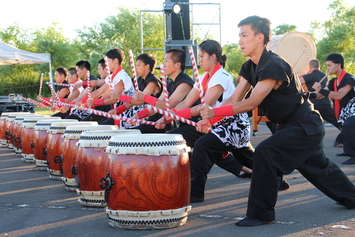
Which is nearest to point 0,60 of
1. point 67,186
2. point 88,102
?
point 88,102

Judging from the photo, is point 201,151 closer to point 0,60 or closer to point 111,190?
point 111,190

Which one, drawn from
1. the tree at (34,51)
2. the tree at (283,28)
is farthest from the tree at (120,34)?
the tree at (283,28)

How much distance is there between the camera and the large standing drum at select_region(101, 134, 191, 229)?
3.90 metres

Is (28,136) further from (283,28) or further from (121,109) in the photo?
(283,28)

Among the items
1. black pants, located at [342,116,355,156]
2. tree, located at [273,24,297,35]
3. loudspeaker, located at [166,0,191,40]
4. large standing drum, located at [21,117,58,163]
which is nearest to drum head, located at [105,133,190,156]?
black pants, located at [342,116,355,156]

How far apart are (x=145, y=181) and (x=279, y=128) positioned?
4.17 feet

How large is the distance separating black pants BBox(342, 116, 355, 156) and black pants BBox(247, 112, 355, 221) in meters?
3.54

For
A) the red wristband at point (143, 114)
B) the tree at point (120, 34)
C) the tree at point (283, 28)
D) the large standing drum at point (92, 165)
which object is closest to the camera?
the large standing drum at point (92, 165)

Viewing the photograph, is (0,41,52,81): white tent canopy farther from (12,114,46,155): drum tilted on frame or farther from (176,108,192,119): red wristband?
(176,108,192,119): red wristband

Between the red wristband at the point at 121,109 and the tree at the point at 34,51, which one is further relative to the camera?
the tree at the point at 34,51

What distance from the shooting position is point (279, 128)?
14.3 feet

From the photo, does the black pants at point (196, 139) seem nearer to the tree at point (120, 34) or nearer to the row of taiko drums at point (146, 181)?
the row of taiko drums at point (146, 181)

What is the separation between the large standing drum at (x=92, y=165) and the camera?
4.84m

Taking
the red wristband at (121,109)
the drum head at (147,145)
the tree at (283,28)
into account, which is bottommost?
the drum head at (147,145)
